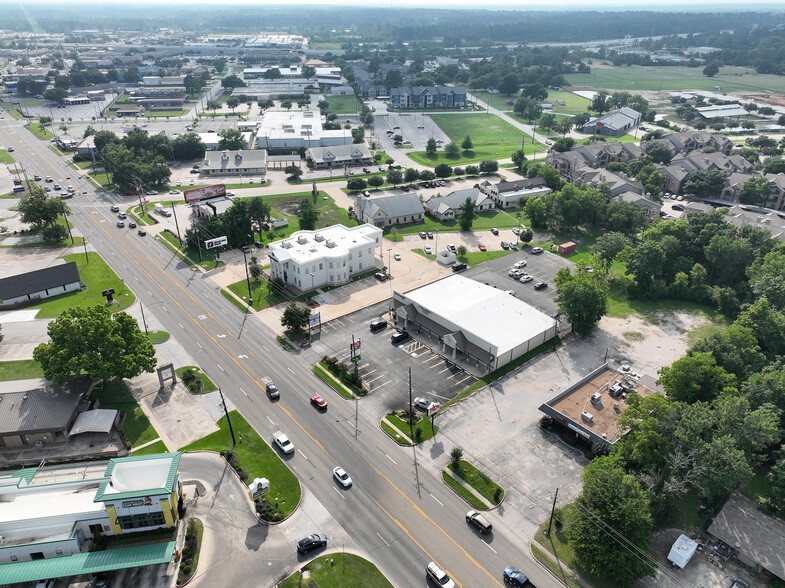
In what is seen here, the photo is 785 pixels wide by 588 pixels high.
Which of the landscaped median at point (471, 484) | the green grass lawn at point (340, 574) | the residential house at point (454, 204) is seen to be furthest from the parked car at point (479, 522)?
the residential house at point (454, 204)

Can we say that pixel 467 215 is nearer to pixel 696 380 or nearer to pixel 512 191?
pixel 512 191

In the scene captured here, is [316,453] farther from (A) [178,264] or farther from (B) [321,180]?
(B) [321,180]

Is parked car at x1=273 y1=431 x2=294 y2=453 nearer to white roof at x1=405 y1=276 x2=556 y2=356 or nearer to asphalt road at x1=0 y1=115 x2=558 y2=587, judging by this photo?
asphalt road at x1=0 y1=115 x2=558 y2=587

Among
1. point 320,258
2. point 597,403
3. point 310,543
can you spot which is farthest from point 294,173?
point 310,543

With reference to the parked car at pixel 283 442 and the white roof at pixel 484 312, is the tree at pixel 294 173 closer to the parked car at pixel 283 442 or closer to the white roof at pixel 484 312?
the white roof at pixel 484 312

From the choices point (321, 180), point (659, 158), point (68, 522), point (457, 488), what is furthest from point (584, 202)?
point (68, 522)

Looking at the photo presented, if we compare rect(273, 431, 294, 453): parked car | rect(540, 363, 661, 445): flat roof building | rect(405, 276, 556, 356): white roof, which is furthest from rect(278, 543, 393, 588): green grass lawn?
rect(405, 276, 556, 356): white roof
